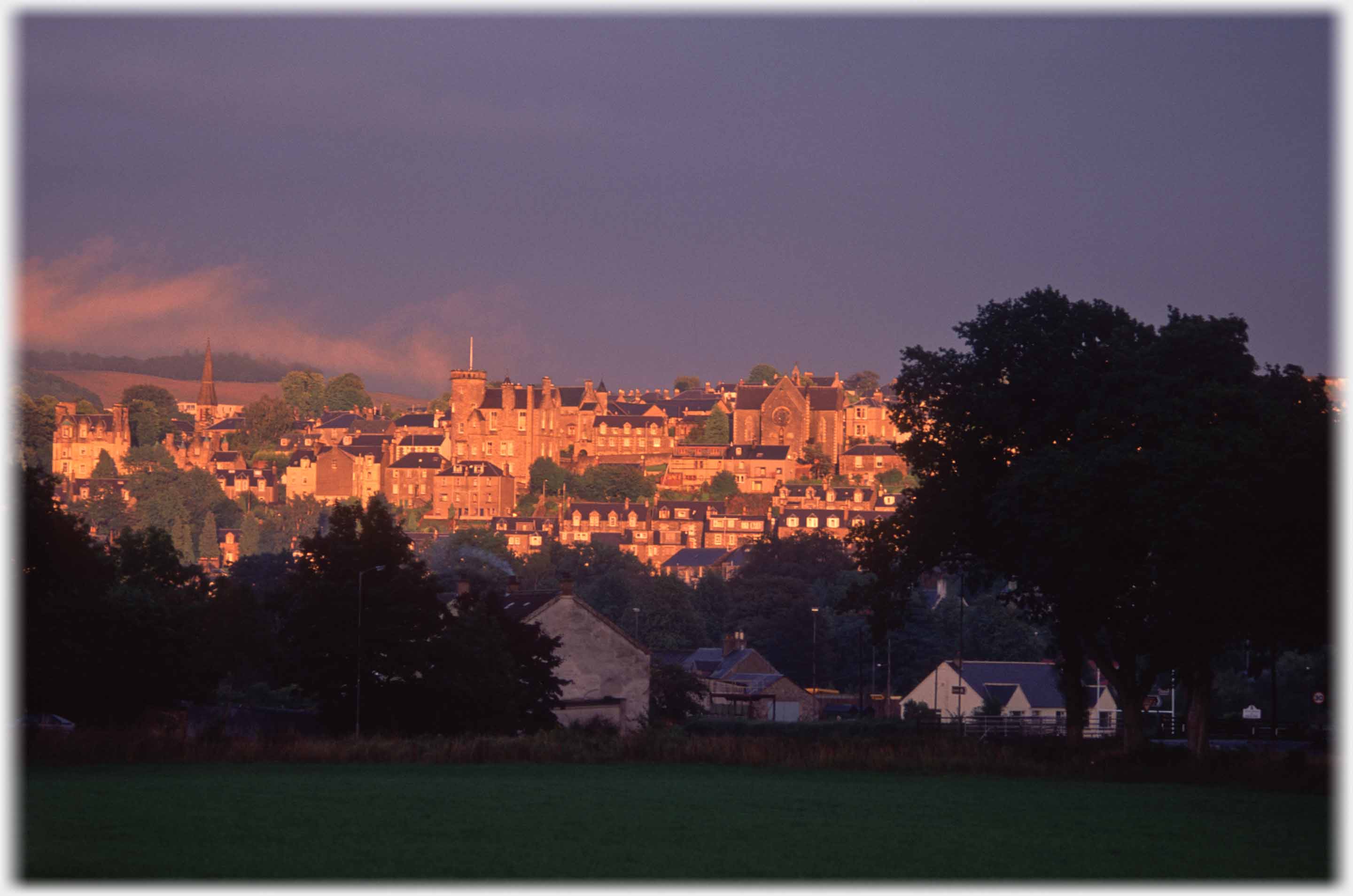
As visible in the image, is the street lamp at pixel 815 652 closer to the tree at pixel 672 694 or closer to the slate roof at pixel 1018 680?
the slate roof at pixel 1018 680

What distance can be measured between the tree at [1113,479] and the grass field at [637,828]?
15.8 feet

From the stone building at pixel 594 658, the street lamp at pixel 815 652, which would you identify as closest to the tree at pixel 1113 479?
the stone building at pixel 594 658

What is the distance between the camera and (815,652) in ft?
360

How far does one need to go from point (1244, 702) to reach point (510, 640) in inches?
1892

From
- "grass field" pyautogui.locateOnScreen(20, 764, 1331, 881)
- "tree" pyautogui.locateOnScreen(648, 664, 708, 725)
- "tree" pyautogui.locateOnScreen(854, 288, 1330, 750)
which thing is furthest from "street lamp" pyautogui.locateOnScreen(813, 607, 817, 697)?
"grass field" pyautogui.locateOnScreen(20, 764, 1331, 881)

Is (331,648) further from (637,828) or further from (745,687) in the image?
(745,687)

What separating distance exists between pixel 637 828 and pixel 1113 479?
17908mm

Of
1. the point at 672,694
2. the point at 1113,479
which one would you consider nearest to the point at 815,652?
the point at 672,694

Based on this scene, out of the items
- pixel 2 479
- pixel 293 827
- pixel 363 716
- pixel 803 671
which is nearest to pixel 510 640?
pixel 363 716

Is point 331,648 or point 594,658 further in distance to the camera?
point 594,658

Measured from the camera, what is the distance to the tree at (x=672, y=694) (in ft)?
225

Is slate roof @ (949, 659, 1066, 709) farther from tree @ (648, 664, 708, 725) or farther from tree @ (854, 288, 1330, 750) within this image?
tree @ (854, 288, 1330, 750)

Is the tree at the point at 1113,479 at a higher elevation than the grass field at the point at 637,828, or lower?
higher

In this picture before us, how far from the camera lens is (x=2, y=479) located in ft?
60.2
